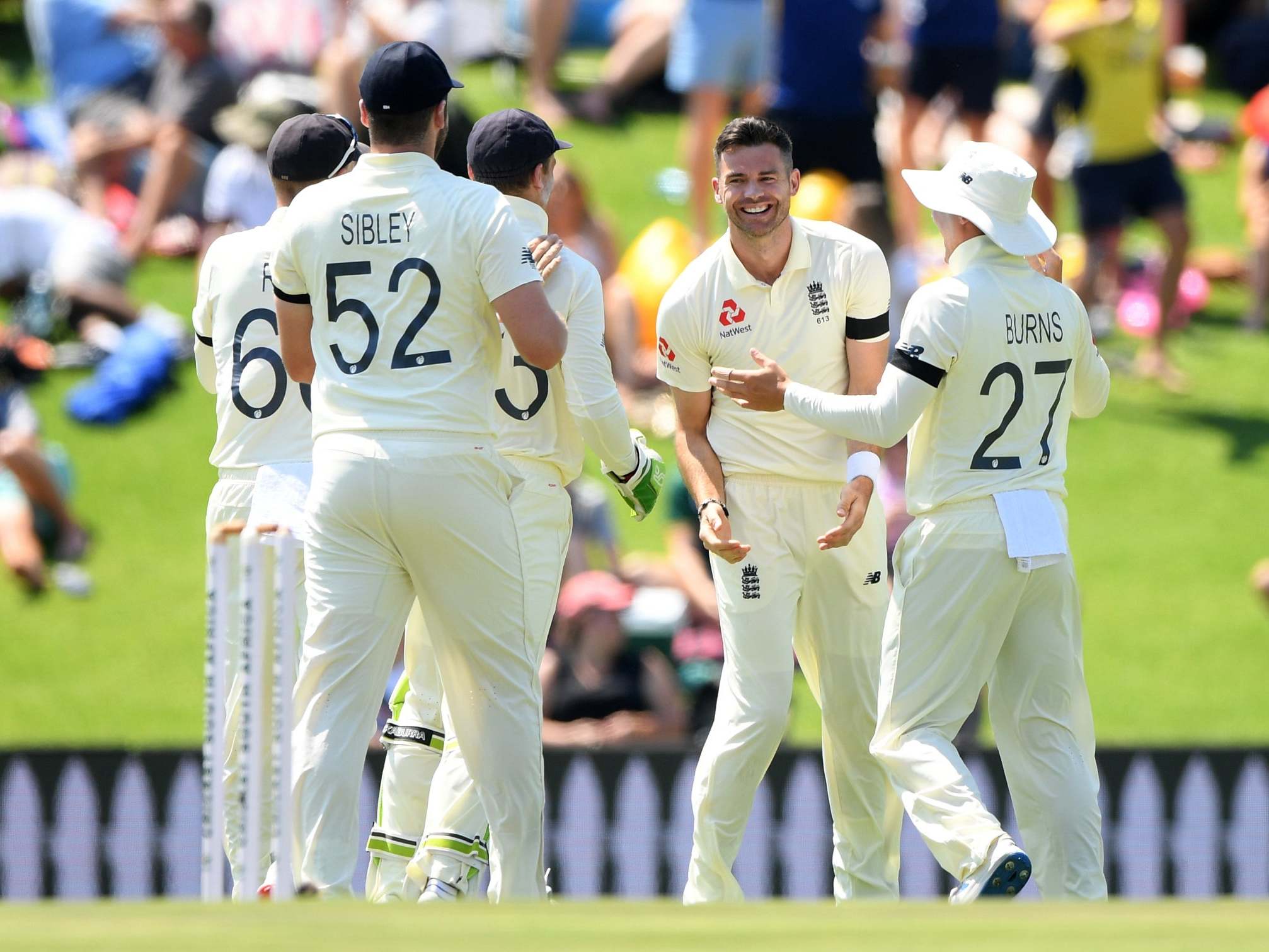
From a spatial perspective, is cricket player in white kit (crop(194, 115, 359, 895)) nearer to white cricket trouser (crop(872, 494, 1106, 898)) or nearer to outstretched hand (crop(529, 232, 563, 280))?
outstretched hand (crop(529, 232, 563, 280))

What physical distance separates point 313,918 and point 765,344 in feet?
9.38

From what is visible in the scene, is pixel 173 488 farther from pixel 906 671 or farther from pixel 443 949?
pixel 443 949

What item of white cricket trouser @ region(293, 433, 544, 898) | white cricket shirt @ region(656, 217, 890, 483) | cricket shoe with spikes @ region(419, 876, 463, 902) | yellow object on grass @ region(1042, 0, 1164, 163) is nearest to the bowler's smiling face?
white cricket shirt @ region(656, 217, 890, 483)

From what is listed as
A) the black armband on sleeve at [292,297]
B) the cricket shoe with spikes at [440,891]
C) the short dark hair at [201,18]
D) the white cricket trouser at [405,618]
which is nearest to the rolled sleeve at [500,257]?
the white cricket trouser at [405,618]

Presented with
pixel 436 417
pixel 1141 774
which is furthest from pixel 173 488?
pixel 436 417

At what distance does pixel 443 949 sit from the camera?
3.36 m

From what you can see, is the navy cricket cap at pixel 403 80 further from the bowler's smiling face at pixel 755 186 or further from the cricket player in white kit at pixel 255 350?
the bowler's smiling face at pixel 755 186

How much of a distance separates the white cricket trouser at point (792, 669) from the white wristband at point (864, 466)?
6.4 inches

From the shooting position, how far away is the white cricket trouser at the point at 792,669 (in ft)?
19.7

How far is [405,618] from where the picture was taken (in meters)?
5.43

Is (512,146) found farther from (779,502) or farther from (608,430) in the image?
(779,502)

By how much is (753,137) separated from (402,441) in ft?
5.20

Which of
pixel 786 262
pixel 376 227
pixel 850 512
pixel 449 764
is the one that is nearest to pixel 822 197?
pixel 786 262

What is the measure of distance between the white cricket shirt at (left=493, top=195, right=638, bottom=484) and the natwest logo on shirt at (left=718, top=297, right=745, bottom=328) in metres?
0.41
